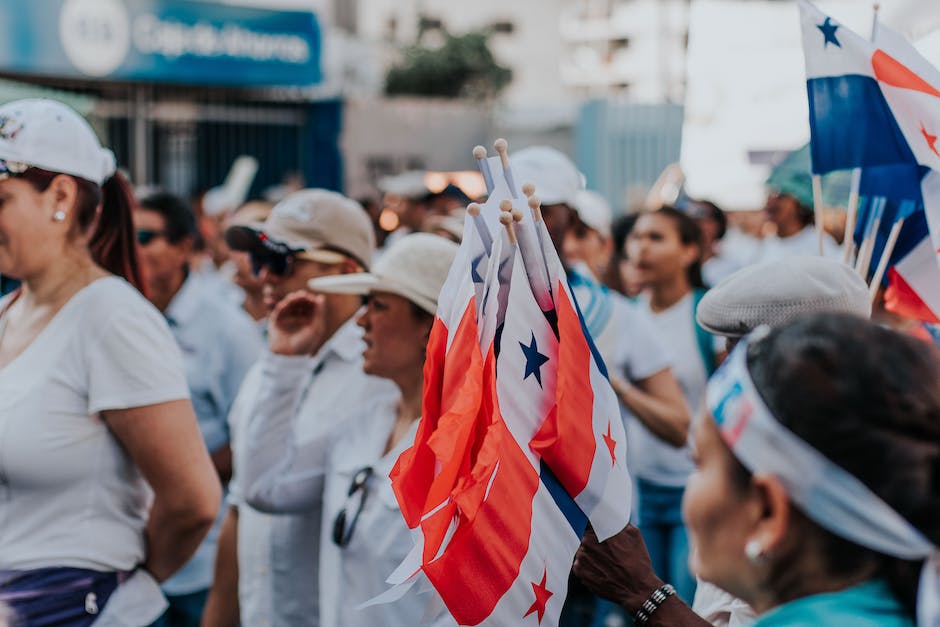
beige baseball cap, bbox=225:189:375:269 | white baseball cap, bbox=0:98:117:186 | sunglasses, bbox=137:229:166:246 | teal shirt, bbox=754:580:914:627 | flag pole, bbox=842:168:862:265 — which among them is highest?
white baseball cap, bbox=0:98:117:186

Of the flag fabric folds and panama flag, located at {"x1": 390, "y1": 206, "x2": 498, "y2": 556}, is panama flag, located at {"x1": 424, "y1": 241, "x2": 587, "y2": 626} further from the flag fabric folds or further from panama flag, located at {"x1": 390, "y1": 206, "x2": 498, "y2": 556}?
the flag fabric folds

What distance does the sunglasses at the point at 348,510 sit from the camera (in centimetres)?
295

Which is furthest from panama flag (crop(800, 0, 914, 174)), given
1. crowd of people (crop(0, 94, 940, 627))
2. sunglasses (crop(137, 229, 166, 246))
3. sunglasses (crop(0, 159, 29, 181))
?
sunglasses (crop(137, 229, 166, 246))

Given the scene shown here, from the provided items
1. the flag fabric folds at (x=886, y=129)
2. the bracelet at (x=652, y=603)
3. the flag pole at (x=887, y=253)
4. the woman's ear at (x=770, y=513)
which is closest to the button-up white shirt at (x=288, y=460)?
the bracelet at (x=652, y=603)

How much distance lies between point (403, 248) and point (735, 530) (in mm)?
1799

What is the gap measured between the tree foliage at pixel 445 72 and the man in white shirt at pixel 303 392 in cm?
2820

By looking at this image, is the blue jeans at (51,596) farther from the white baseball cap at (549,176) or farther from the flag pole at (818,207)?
the white baseball cap at (549,176)

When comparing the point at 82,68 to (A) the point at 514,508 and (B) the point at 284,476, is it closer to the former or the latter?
(B) the point at 284,476

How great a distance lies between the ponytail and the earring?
83.9 inches

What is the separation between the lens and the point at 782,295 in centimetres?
242

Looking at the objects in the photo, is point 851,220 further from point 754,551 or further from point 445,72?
point 445,72

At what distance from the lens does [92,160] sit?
3012mm

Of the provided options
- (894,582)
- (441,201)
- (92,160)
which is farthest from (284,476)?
(441,201)

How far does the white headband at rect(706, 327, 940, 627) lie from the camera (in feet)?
4.70
